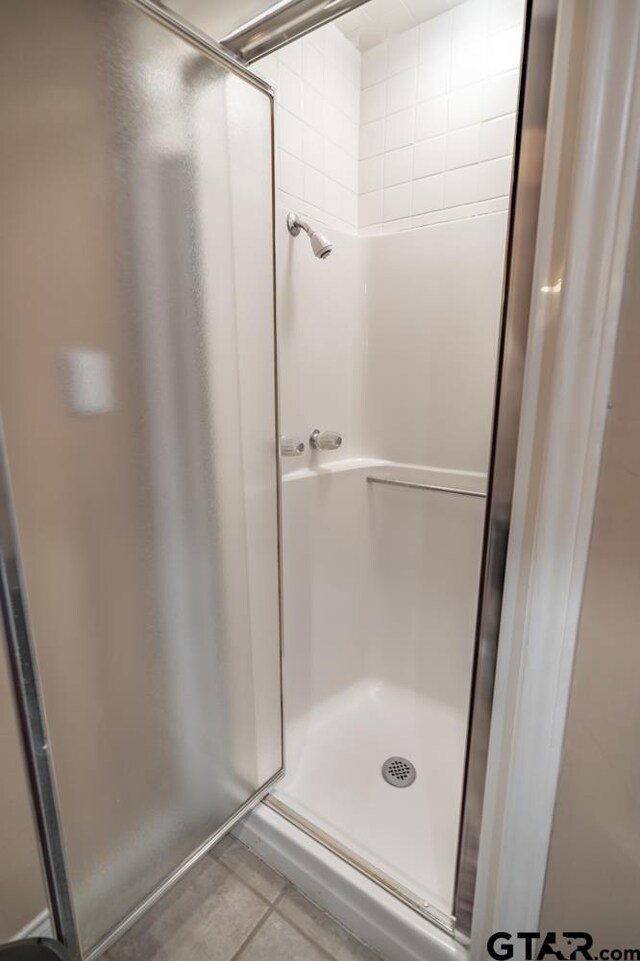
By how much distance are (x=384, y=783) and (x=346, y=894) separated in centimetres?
36

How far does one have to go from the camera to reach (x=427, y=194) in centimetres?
141

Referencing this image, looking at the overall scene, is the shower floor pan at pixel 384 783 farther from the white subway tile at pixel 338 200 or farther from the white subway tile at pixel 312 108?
the white subway tile at pixel 312 108

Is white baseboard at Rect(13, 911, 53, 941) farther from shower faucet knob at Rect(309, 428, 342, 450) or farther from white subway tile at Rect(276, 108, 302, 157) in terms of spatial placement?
white subway tile at Rect(276, 108, 302, 157)

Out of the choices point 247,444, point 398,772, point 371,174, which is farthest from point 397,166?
point 398,772

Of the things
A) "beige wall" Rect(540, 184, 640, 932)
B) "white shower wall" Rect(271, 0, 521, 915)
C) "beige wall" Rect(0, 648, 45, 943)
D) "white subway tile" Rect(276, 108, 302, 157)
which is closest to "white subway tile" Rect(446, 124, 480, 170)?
"white shower wall" Rect(271, 0, 521, 915)

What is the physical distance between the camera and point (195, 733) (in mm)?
885

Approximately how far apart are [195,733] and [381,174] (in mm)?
1769

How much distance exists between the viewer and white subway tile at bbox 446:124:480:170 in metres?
1.30

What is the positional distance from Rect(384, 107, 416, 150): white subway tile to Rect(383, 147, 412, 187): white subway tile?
0.02 meters

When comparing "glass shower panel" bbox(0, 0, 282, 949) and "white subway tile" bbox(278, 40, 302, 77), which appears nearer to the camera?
"glass shower panel" bbox(0, 0, 282, 949)

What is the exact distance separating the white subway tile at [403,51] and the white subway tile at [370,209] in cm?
35

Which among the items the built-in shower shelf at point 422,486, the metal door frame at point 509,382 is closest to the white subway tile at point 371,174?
the built-in shower shelf at point 422,486

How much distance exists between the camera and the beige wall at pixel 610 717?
49cm

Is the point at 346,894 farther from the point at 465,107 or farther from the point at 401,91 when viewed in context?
the point at 401,91
